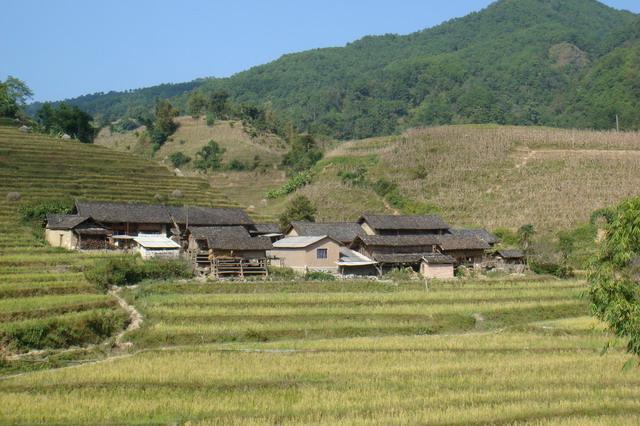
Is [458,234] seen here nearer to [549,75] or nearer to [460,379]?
[460,379]

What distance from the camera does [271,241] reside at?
50.9 metres

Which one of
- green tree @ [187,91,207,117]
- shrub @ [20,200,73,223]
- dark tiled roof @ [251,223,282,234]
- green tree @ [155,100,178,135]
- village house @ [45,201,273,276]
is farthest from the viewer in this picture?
green tree @ [187,91,207,117]

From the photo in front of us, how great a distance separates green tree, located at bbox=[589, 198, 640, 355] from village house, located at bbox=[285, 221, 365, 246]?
113ft

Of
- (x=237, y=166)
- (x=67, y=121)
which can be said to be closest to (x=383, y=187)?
(x=237, y=166)

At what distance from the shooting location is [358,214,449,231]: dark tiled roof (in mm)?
54438

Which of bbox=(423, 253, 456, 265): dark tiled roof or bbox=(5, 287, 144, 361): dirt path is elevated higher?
bbox=(423, 253, 456, 265): dark tiled roof

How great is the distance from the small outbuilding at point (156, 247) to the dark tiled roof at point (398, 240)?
42.1 ft

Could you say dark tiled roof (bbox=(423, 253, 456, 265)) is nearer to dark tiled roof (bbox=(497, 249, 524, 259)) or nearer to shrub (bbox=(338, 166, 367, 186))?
dark tiled roof (bbox=(497, 249, 524, 259))

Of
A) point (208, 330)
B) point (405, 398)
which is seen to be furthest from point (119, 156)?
point (405, 398)

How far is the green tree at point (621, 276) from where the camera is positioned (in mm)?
16828

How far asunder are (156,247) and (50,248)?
20.4 feet

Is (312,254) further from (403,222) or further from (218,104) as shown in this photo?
(218,104)

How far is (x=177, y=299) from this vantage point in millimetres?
34719

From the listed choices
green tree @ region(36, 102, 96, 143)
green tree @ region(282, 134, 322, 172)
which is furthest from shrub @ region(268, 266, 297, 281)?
green tree @ region(36, 102, 96, 143)
